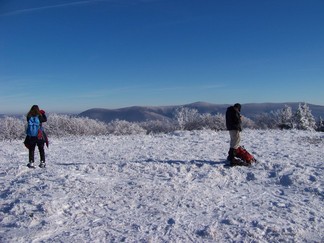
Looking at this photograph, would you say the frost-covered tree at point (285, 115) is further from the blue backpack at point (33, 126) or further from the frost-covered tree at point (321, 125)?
the blue backpack at point (33, 126)

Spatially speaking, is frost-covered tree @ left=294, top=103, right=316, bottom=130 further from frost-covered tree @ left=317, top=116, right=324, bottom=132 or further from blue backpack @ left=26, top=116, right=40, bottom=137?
blue backpack @ left=26, top=116, right=40, bottom=137

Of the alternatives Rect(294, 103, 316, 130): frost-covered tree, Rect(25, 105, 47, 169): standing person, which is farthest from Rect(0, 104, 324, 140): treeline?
Rect(25, 105, 47, 169): standing person

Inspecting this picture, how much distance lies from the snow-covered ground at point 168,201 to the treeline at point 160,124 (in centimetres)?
2562

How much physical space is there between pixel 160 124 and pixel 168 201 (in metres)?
49.7

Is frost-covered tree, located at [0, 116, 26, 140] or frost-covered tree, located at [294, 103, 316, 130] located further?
frost-covered tree, located at [294, 103, 316, 130]

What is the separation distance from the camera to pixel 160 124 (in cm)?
5747

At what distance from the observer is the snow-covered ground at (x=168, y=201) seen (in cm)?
620

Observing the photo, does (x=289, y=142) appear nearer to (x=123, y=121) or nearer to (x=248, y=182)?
(x=248, y=182)

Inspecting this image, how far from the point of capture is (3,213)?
23.5 feet

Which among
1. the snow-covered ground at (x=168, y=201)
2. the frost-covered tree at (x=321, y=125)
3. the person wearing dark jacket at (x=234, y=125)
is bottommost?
the frost-covered tree at (x=321, y=125)

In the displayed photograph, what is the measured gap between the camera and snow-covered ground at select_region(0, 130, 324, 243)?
6.20m

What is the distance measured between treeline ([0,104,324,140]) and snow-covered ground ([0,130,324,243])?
25622 mm

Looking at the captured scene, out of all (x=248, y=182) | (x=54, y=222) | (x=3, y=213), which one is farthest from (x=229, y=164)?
(x=3, y=213)

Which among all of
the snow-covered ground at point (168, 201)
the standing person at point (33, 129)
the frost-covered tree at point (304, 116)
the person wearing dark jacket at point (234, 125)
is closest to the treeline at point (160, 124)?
the frost-covered tree at point (304, 116)
